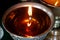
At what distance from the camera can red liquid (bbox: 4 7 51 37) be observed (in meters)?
0.63

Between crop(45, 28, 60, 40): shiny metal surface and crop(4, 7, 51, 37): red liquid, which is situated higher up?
crop(4, 7, 51, 37): red liquid

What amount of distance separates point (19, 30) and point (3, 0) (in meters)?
0.26

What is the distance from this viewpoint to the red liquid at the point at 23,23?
2.08 ft

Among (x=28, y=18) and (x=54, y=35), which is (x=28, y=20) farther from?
(x=54, y=35)

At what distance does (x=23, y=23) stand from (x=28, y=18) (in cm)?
3

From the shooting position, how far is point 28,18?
2.19 ft

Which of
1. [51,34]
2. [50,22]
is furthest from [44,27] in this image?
[51,34]

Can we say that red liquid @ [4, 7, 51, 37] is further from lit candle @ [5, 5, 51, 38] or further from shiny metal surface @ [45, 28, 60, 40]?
shiny metal surface @ [45, 28, 60, 40]

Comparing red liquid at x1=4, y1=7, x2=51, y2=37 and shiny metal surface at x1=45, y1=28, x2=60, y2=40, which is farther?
shiny metal surface at x1=45, y1=28, x2=60, y2=40

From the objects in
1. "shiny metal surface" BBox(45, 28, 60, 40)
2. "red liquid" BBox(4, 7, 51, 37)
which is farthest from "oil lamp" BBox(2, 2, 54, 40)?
"shiny metal surface" BBox(45, 28, 60, 40)

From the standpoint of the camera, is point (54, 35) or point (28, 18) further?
point (54, 35)

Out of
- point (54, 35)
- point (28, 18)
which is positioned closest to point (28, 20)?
point (28, 18)

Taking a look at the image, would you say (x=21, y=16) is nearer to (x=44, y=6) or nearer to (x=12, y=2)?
(x=44, y=6)

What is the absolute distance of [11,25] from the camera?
0.64 meters
